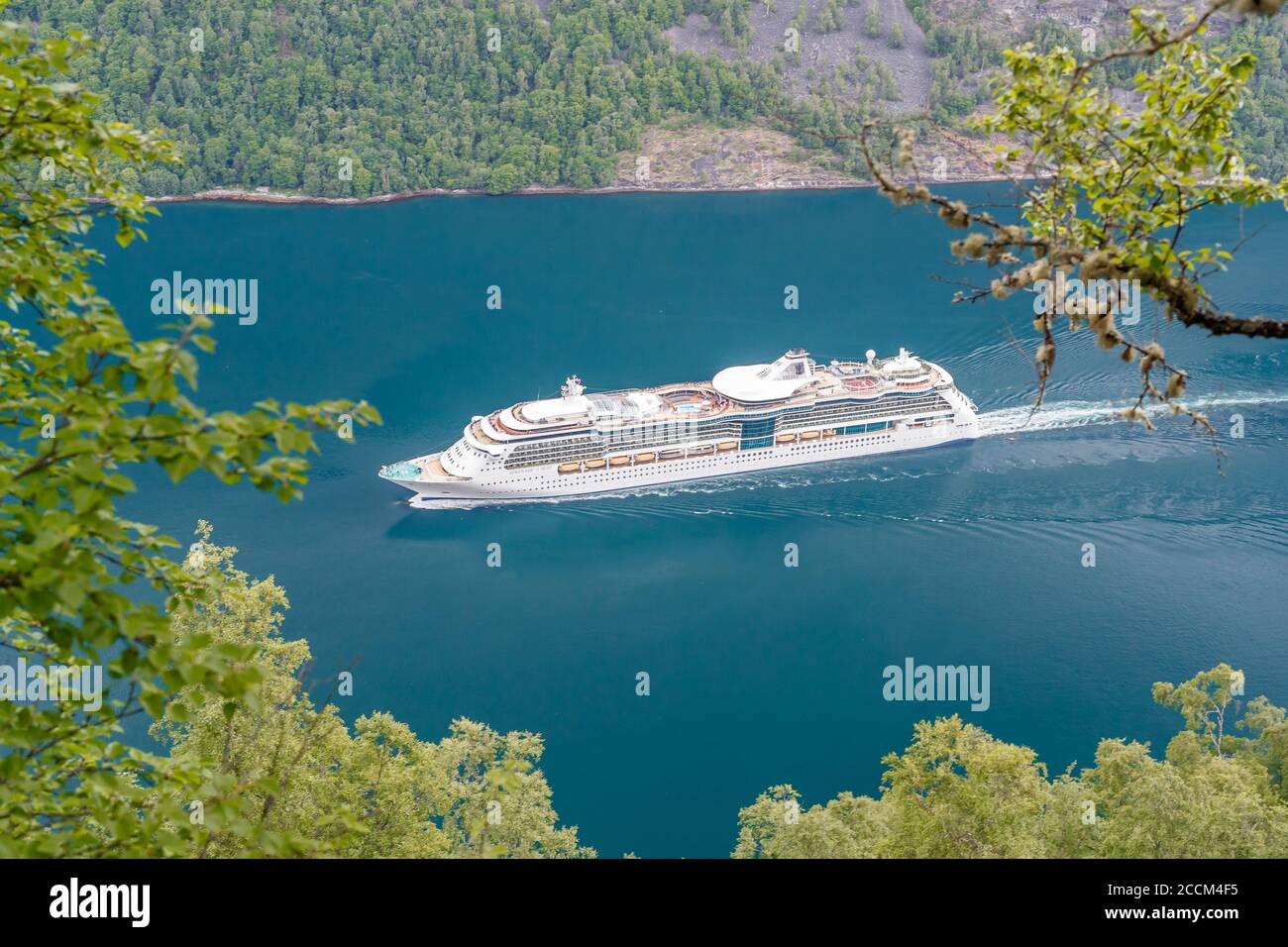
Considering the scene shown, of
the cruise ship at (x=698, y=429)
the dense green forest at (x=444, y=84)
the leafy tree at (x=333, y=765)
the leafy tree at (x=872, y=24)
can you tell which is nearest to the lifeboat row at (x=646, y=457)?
the cruise ship at (x=698, y=429)

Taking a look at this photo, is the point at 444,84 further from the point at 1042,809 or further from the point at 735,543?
the point at 1042,809

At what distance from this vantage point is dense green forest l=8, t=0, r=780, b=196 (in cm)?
8319

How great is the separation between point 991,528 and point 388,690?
20367 millimetres

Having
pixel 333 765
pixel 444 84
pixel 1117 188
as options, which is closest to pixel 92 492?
pixel 1117 188

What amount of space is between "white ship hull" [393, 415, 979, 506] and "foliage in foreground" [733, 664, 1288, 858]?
23.0 m

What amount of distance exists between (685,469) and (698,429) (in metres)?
1.67

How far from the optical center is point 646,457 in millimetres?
46125

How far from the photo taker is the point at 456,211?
78.2m

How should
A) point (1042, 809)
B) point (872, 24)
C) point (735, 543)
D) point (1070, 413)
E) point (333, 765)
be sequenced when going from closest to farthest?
point (333, 765)
point (1042, 809)
point (735, 543)
point (1070, 413)
point (872, 24)

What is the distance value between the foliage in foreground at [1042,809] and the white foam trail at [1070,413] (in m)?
23.1

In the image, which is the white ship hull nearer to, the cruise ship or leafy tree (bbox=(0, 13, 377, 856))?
the cruise ship

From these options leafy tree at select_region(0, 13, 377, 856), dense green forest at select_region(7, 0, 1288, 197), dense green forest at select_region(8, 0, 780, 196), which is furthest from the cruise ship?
dense green forest at select_region(8, 0, 780, 196)

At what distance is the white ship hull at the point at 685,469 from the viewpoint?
42969 millimetres
